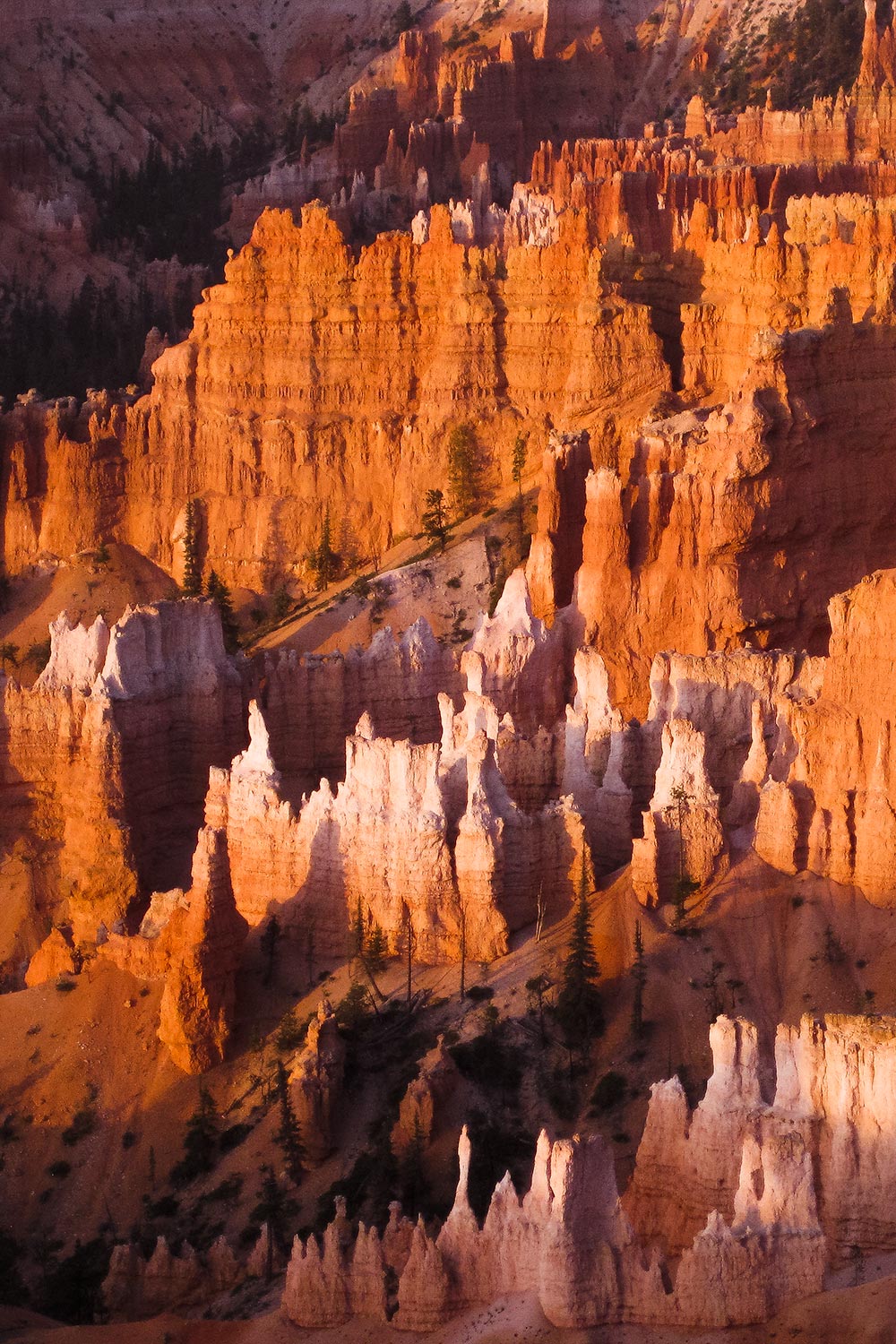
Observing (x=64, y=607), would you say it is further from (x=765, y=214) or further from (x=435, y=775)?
(x=435, y=775)

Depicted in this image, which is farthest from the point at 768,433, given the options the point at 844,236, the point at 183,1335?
the point at 183,1335

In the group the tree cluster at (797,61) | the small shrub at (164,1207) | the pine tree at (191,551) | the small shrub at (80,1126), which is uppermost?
the tree cluster at (797,61)

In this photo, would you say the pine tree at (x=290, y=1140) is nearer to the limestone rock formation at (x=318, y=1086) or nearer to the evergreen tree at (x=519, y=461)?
the limestone rock formation at (x=318, y=1086)

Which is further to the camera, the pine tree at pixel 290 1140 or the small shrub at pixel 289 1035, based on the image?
the small shrub at pixel 289 1035

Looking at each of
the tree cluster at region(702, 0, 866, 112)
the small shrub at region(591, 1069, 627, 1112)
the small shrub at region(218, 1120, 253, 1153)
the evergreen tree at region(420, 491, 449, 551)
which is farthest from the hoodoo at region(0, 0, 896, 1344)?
the tree cluster at region(702, 0, 866, 112)

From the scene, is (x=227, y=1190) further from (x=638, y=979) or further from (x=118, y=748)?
(x=118, y=748)

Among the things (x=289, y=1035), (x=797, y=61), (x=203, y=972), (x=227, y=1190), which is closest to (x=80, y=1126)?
(x=203, y=972)

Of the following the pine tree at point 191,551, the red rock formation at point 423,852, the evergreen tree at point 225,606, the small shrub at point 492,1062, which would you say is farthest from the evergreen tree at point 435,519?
the small shrub at point 492,1062
